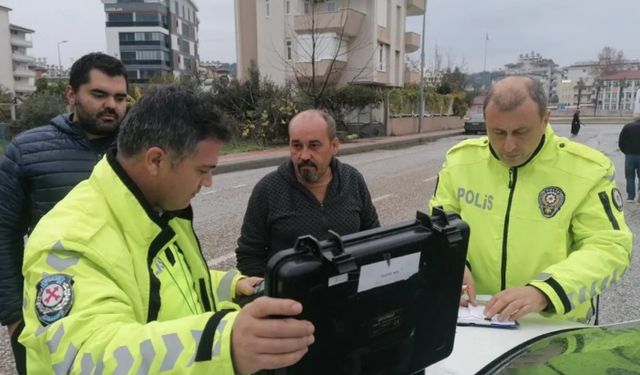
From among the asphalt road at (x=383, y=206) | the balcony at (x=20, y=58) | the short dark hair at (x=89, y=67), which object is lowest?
the asphalt road at (x=383, y=206)

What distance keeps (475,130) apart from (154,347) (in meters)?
32.7

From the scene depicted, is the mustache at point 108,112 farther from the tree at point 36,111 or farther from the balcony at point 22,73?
the balcony at point 22,73

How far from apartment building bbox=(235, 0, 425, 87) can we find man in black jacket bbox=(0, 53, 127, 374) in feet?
79.7

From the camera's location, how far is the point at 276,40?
31.8m

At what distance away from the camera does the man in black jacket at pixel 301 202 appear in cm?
260

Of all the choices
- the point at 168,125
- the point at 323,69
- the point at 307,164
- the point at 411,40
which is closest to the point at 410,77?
the point at 411,40

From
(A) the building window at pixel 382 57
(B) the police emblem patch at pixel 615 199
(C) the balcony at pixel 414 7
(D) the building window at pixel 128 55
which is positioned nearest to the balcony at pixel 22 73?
(D) the building window at pixel 128 55

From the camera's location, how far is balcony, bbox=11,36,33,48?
77125 millimetres

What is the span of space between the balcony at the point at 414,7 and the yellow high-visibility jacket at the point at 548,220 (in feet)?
119

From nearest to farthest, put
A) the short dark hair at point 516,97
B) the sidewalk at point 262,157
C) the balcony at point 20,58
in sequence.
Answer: the short dark hair at point 516,97 → the sidewalk at point 262,157 → the balcony at point 20,58

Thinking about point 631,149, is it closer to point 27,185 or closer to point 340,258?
point 27,185

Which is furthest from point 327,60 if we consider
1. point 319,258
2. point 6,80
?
point 6,80

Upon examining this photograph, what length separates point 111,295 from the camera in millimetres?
979

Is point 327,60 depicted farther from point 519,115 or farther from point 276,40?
point 519,115
